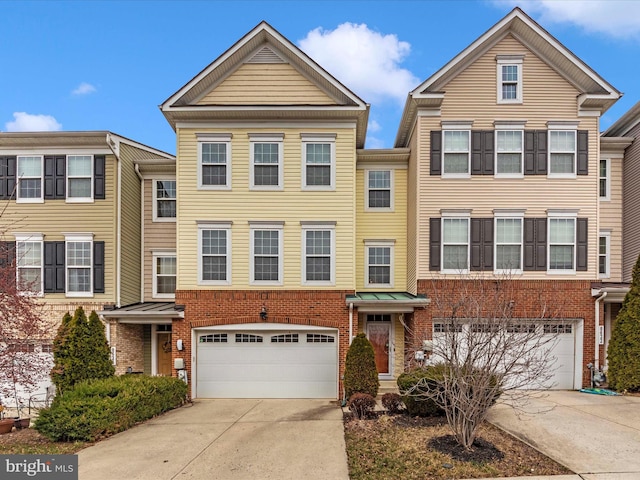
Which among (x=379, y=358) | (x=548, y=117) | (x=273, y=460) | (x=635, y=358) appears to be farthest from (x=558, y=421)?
(x=548, y=117)

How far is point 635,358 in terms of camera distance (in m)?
11.7

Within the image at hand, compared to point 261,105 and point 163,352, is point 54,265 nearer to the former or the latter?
point 163,352

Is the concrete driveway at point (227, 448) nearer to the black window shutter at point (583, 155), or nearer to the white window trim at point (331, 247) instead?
the white window trim at point (331, 247)

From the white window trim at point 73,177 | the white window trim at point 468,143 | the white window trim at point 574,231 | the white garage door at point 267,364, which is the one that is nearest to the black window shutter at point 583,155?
the white window trim at point 574,231

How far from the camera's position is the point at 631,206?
45.6 ft

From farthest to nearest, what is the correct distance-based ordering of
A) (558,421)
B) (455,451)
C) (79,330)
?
(79,330) < (558,421) < (455,451)

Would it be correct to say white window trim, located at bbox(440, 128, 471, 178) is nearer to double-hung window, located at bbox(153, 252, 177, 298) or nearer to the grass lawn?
the grass lawn

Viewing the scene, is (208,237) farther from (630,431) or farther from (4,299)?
(630,431)

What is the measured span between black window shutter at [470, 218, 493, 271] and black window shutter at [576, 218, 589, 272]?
2754 mm

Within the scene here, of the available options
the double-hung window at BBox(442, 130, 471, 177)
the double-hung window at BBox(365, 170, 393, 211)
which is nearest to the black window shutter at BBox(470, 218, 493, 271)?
the double-hung window at BBox(442, 130, 471, 177)

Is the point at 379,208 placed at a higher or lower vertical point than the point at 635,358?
higher

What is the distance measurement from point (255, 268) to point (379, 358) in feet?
17.3

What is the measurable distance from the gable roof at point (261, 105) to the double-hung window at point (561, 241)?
7049mm

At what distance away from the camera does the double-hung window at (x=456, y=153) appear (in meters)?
12.9
